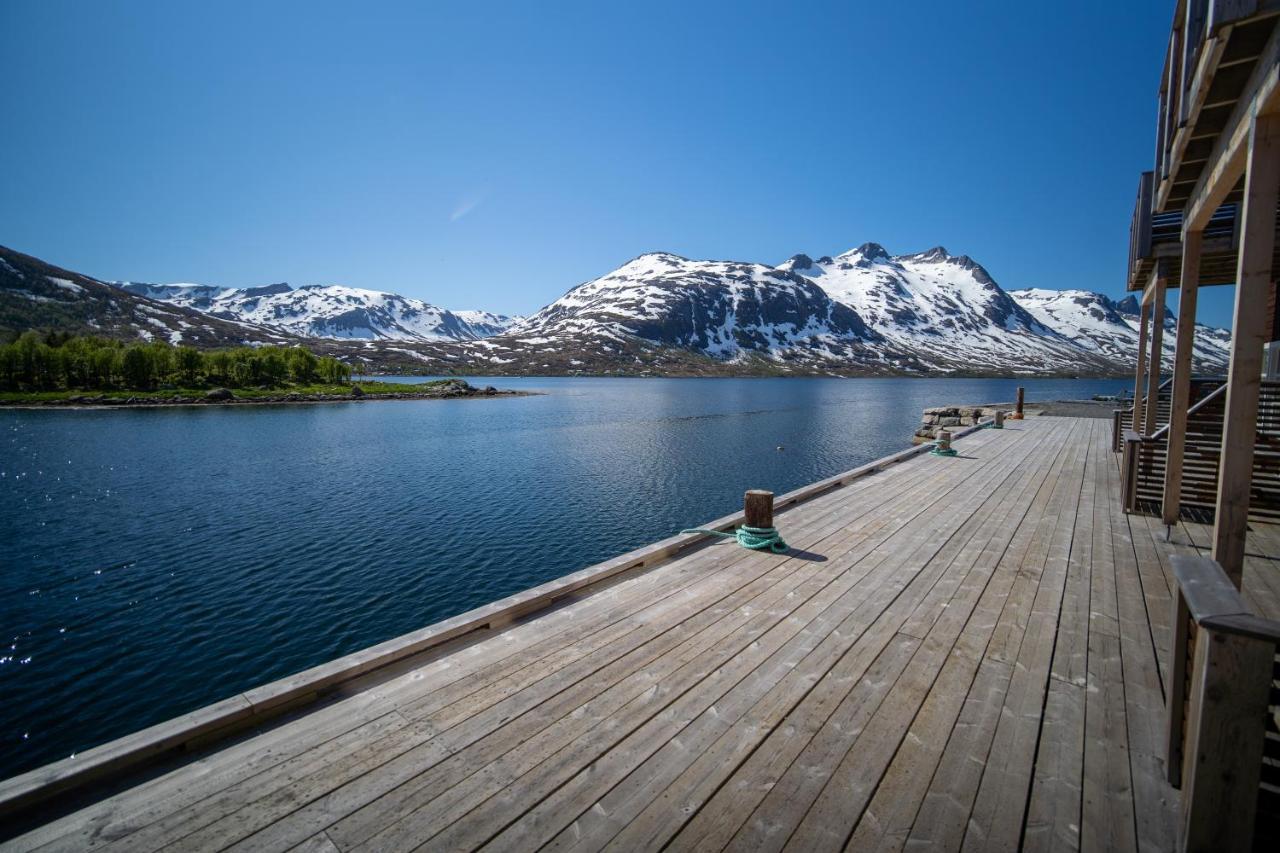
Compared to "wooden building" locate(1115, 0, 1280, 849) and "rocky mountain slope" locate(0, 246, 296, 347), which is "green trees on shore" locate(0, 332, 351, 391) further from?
"wooden building" locate(1115, 0, 1280, 849)

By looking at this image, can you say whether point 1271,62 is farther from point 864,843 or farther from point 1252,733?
point 864,843

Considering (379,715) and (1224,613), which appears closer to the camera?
(1224,613)

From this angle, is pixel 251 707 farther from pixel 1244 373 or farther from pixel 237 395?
pixel 237 395

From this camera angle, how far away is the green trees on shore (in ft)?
240

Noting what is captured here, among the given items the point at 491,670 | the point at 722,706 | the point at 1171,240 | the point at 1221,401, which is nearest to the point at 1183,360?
the point at 1221,401

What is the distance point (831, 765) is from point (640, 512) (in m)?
16.8

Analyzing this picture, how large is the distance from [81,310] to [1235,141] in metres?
242

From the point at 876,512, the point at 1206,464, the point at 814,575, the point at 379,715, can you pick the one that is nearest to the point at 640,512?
the point at 876,512

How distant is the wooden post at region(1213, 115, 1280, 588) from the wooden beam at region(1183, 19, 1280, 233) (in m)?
0.35

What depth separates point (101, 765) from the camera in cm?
372

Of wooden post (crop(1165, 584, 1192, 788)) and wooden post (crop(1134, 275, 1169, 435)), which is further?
wooden post (crop(1134, 275, 1169, 435))

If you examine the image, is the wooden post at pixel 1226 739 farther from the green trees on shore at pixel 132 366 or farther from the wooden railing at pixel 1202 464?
the green trees on shore at pixel 132 366

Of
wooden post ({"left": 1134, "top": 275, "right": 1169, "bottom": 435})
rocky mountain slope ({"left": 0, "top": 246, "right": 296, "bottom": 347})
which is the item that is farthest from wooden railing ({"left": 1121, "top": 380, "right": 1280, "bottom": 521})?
rocky mountain slope ({"left": 0, "top": 246, "right": 296, "bottom": 347})

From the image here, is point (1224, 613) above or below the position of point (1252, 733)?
above
